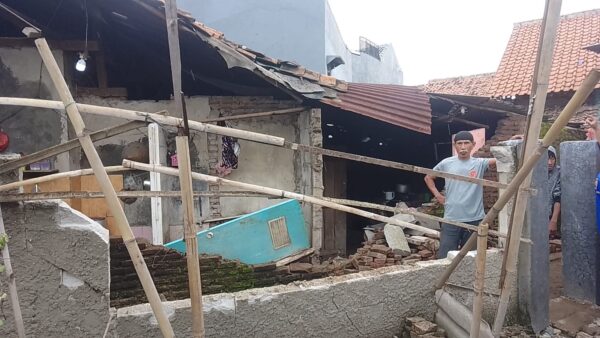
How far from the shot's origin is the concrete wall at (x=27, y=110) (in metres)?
5.25

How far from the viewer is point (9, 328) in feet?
7.33

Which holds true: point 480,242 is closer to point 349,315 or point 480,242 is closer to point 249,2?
point 349,315

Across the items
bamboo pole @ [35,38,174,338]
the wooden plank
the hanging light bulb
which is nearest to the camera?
bamboo pole @ [35,38,174,338]

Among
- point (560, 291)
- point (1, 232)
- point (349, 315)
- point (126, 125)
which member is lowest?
point (560, 291)

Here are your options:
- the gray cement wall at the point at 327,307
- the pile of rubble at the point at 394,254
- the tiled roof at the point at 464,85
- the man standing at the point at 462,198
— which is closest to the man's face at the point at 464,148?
Result: the man standing at the point at 462,198

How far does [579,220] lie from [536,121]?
9.40 feet

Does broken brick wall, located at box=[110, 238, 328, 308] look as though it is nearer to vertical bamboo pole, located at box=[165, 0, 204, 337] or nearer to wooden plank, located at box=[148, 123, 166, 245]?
wooden plank, located at box=[148, 123, 166, 245]

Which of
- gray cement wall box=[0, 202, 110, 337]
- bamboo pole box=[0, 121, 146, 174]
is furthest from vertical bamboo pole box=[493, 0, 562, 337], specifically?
gray cement wall box=[0, 202, 110, 337]

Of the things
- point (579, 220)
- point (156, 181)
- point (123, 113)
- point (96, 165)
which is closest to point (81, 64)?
point (156, 181)

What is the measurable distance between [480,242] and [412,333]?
1443mm

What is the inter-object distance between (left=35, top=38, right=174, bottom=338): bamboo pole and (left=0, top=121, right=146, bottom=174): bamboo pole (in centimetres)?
22

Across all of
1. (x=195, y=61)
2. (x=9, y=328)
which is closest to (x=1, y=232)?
(x=9, y=328)

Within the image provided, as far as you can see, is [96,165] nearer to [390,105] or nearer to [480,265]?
[480,265]

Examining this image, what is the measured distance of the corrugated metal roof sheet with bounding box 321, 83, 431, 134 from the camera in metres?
5.41
